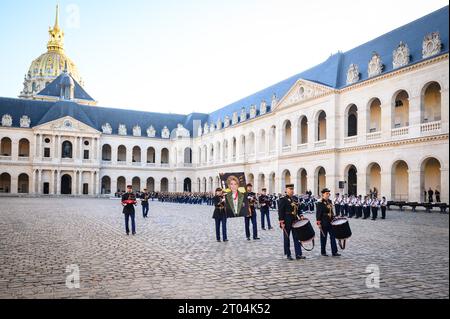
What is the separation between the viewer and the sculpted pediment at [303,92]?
4025 cm

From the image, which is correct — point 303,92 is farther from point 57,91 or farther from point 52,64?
point 52,64

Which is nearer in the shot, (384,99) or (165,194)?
(384,99)

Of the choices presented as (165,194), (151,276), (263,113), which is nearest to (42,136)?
(165,194)

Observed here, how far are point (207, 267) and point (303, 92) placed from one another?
1421 inches

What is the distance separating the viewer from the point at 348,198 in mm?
27266

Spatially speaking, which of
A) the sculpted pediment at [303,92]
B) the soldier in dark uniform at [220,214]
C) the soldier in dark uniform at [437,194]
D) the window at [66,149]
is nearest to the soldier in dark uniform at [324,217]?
the soldier in dark uniform at [220,214]

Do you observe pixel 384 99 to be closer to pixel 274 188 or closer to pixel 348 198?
pixel 348 198

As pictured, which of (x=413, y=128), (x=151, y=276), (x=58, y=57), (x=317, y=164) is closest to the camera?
(x=151, y=276)

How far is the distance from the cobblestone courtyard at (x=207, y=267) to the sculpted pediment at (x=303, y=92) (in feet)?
88.3

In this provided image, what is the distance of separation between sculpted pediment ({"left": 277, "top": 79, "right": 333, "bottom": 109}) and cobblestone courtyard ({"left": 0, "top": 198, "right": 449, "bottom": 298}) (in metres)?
26.9

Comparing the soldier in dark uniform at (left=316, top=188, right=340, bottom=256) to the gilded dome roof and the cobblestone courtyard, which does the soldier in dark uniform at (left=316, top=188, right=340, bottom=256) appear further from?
the gilded dome roof

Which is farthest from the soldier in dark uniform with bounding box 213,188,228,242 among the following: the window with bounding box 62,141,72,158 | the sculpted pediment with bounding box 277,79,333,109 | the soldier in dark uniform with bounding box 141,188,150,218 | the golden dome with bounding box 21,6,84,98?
the golden dome with bounding box 21,6,84,98

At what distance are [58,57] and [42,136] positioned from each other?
4960 centimetres

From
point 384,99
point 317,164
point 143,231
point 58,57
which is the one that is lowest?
point 143,231
